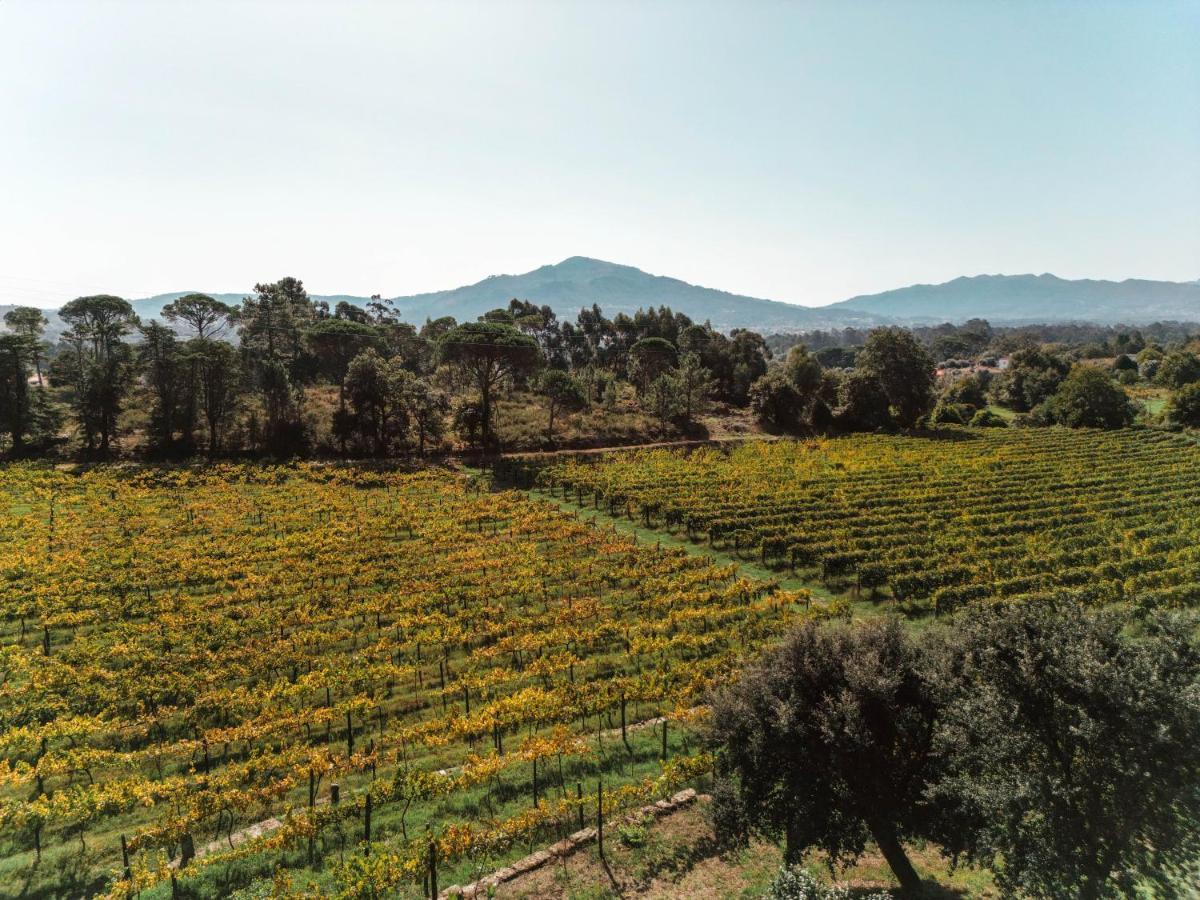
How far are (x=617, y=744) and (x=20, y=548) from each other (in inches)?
1250

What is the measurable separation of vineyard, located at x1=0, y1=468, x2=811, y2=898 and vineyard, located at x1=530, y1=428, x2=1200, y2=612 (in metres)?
Result: 5.85

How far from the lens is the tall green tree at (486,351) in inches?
2217

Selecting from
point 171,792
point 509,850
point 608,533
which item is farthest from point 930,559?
point 171,792

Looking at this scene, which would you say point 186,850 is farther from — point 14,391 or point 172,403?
point 14,391

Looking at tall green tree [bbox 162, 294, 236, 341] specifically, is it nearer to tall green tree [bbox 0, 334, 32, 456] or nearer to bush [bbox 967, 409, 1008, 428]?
tall green tree [bbox 0, 334, 32, 456]

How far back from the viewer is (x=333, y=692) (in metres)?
18.2

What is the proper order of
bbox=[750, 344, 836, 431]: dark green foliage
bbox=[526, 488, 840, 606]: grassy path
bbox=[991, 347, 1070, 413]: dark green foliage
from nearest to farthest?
1. bbox=[526, 488, 840, 606]: grassy path
2. bbox=[750, 344, 836, 431]: dark green foliage
3. bbox=[991, 347, 1070, 413]: dark green foliage

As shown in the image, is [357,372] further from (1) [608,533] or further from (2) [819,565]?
(2) [819,565]

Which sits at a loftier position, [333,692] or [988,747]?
[988,747]

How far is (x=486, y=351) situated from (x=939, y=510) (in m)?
39.7

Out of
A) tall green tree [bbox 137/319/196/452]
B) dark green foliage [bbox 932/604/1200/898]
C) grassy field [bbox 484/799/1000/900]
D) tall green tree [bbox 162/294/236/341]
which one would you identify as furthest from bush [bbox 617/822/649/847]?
tall green tree [bbox 162/294/236/341]

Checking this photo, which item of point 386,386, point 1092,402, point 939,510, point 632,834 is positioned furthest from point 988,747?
point 1092,402

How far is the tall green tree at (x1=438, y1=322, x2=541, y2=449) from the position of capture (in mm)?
56312

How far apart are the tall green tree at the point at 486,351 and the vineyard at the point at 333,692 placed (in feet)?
83.9
